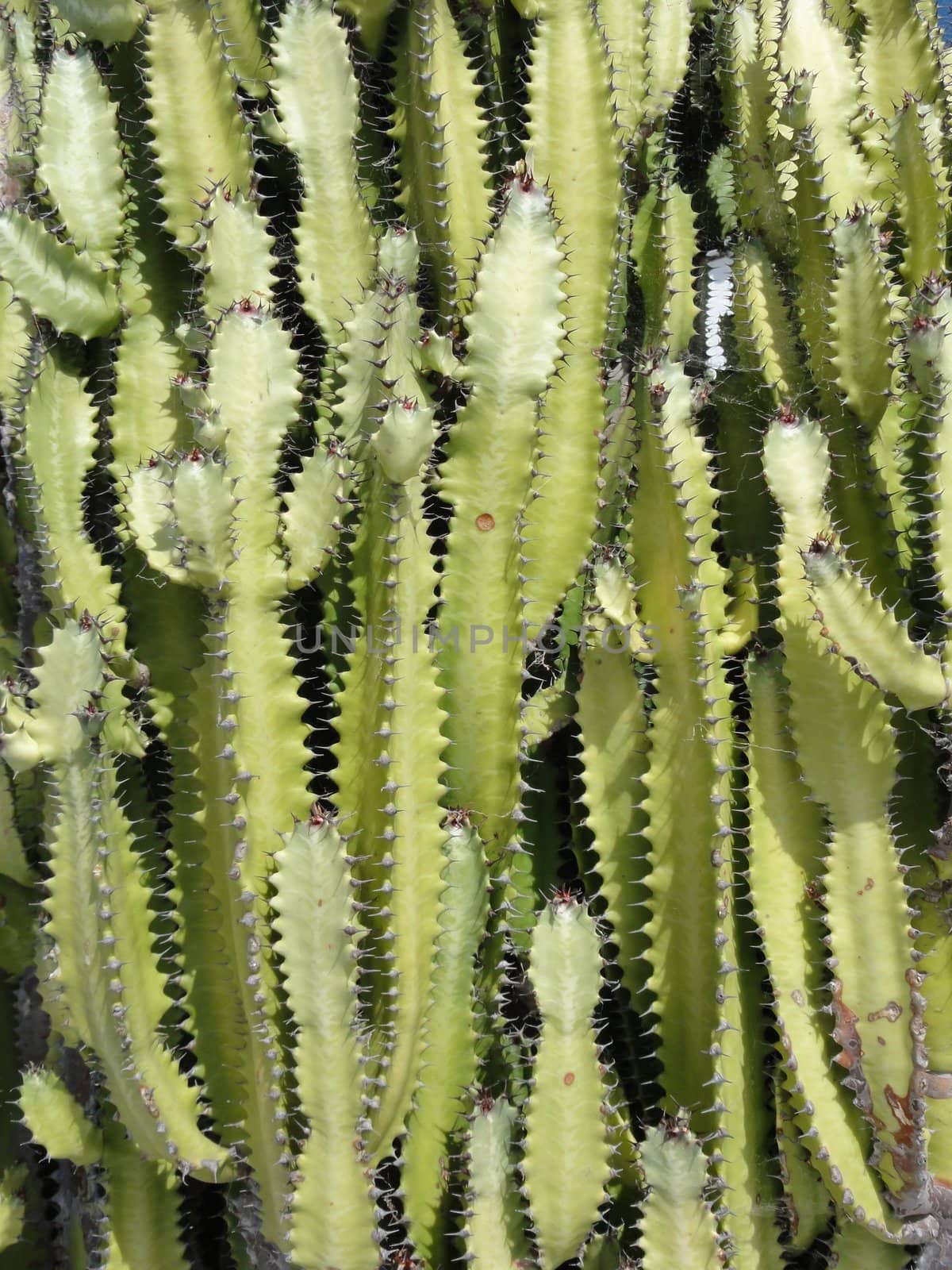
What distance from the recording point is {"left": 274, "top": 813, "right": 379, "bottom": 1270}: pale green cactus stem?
4.44 ft

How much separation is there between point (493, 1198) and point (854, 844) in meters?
0.72

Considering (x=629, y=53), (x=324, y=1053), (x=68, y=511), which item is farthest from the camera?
(x=629, y=53)

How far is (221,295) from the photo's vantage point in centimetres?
169

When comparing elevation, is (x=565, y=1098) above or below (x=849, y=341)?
below

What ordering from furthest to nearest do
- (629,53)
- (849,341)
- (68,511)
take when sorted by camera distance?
(629,53)
(849,341)
(68,511)

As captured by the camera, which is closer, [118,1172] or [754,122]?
[118,1172]

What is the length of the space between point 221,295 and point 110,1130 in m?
1.30

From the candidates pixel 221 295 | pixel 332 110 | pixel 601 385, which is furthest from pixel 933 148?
pixel 221 295

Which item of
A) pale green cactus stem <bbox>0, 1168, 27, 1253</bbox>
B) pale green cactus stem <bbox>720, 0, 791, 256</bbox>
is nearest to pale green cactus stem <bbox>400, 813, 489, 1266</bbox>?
pale green cactus stem <bbox>0, 1168, 27, 1253</bbox>

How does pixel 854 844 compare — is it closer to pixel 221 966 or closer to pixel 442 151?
pixel 221 966

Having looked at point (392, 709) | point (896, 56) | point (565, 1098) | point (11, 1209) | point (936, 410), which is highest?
point (896, 56)

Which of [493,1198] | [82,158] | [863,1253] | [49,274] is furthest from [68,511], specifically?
[863,1253]

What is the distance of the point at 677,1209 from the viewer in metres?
1.43

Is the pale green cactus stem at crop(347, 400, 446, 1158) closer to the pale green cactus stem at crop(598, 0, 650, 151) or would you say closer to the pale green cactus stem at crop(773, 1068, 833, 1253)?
the pale green cactus stem at crop(773, 1068, 833, 1253)
